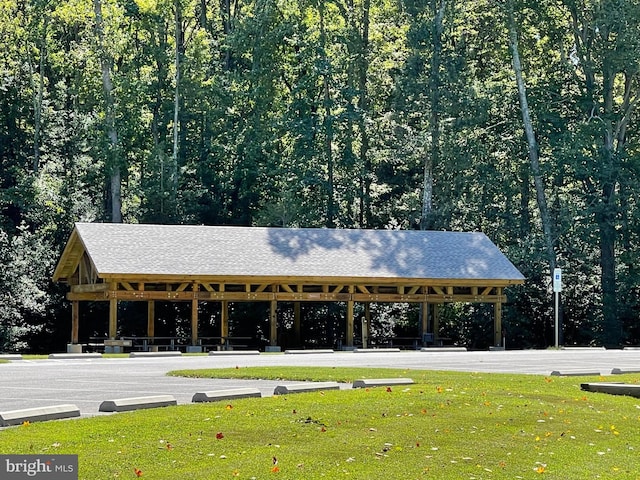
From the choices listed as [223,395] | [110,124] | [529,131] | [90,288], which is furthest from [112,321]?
[529,131]

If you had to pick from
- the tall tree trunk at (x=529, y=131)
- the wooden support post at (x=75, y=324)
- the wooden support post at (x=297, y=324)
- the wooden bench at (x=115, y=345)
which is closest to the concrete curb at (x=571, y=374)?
the wooden bench at (x=115, y=345)

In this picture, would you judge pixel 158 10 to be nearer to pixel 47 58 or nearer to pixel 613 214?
pixel 47 58

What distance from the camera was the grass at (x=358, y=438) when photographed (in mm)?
11602

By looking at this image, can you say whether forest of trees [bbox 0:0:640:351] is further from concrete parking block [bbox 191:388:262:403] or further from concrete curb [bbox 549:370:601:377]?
concrete parking block [bbox 191:388:262:403]

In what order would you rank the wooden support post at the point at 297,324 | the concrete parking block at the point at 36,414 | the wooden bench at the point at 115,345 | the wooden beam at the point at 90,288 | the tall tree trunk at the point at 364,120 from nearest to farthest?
the concrete parking block at the point at 36,414, the wooden bench at the point at 115,345, the wooden beam at the point at 90,288, the wooden support post at the point at 297,324, the tall tree trunk at the point at 364,120

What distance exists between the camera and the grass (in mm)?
11602

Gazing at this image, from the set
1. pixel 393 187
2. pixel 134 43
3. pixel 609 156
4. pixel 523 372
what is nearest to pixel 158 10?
pixel 134 43

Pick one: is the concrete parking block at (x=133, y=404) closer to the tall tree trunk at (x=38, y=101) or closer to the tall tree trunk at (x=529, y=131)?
the tall tree trunk at (x=529, y=131)

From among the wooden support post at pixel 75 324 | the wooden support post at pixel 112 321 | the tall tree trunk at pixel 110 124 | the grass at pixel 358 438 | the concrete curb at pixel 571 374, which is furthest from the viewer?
the tall tree trunk at pixel 110 124

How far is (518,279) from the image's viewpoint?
44.2 metres

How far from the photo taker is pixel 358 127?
202 ft

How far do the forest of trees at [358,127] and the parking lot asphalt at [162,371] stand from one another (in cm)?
1930

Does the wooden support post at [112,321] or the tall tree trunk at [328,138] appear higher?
the tall tree trunk at [328,138]

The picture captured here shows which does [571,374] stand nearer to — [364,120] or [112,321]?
[112,321]
